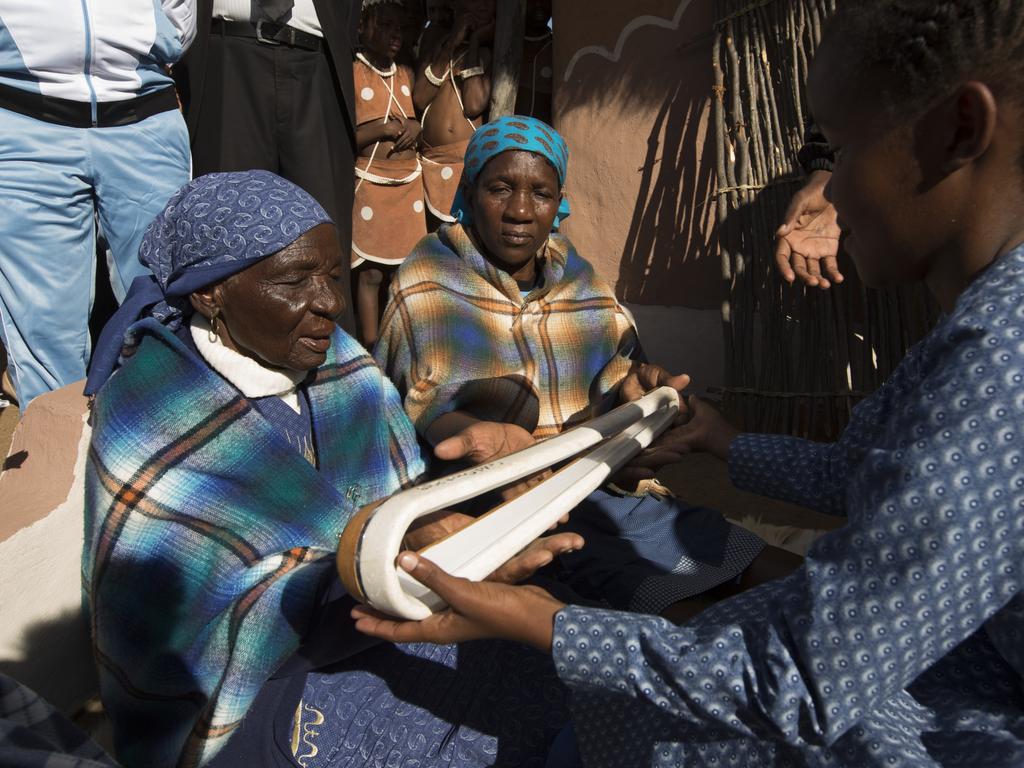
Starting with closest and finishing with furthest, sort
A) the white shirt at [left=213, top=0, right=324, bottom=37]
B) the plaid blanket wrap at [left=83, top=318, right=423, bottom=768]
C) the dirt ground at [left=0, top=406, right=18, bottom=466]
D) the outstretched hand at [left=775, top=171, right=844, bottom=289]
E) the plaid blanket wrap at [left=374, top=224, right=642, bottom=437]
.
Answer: the plaid blanket wrap at [left=83, top=318, right=423, bottom=768], the outstretched hand at [left=775, top=171, right=844, bottom=289], the plaid blanket wrap at [left=374, top=224, right=642, bottom=437], the white shirt at [left=213, top=0, right=324, bottom=37], the dirt ground at [left=0, top=406, right=18, bottom=466]

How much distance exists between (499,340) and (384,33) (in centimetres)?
307

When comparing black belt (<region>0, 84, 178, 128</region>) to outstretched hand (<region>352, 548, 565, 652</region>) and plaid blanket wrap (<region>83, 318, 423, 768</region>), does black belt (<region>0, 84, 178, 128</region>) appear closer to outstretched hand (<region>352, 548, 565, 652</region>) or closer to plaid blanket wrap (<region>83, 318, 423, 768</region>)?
plaid blanket wrap (<region>83, 318, 423, 768</region>)

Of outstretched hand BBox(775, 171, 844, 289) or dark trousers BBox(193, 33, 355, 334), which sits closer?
outstretched hand BBox(775, 171, 844, 289)

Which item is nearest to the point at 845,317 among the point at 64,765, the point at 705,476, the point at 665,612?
the point at 705,476

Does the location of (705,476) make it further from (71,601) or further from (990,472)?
(990,472)

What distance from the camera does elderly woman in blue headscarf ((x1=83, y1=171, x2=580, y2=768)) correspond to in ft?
6.09

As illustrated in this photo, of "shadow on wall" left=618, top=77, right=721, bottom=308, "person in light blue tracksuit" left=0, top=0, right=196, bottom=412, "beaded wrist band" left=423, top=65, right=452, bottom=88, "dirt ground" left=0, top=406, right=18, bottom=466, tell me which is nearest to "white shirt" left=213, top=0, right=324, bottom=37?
"person in light blue tracksuit" left=0, top=0, right=196, bottom=412

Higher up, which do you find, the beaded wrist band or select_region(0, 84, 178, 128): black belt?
the beaded wrist band

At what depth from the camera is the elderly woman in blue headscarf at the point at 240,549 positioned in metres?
1.86

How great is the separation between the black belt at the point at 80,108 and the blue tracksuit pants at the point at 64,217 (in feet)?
0.09

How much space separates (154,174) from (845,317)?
323 cm

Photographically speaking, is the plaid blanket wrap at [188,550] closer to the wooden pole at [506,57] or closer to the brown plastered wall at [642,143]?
the brown plastered wall at [642,143]

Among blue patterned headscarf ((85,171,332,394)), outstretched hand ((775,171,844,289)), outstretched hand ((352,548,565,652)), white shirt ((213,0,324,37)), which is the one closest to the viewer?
outstretched hand ((352,548,565,652))

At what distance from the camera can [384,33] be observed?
5250 millimetres
